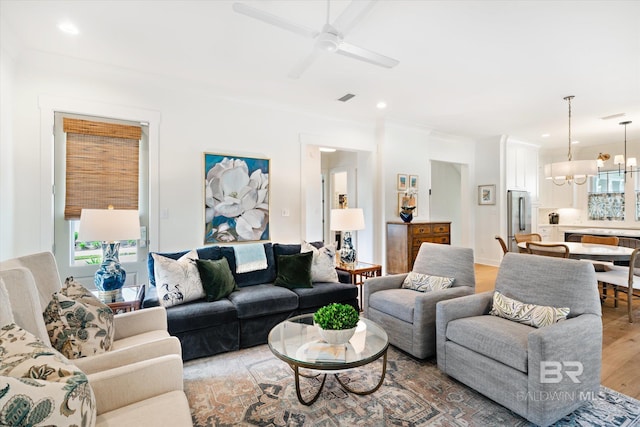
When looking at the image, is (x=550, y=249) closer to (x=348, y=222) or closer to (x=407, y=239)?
(x=407, y=239)

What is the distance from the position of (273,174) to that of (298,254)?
1.32 m

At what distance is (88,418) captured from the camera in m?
1.02

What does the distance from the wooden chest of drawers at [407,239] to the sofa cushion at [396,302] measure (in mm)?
1962

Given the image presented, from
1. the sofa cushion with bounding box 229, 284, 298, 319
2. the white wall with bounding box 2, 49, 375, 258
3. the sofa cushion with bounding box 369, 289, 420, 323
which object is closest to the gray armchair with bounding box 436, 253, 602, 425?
the sofa cushion with bounding box 369, 289, 420, 323

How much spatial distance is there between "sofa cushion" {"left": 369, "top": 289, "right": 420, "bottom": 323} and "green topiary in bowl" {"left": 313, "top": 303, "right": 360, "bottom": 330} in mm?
818

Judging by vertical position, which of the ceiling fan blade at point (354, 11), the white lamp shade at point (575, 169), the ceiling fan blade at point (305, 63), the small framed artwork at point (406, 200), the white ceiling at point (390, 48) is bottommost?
the small framed artwork at point (406, 200)

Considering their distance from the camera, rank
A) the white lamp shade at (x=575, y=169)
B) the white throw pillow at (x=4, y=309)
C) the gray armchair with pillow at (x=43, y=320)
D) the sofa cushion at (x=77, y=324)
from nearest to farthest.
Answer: the white throw pillow at (x=4, y=309) → the gray armchair with pillow at (x=43, y=320) → the sofa cushion at (x=77, y=324) → the white lamp shade at (x=575, y=169)

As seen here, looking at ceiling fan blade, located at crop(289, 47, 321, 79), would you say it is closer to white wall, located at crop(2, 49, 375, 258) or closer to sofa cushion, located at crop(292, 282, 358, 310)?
white wall, located at crop(2, 49, 375, 258)

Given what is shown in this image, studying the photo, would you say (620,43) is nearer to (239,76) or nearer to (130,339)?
(239,76)

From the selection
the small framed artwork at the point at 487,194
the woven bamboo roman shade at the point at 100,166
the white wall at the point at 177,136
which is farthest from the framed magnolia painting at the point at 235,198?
the small framed artwork at the point at 487,194

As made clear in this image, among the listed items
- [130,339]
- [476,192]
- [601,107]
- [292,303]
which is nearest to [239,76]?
[292,303]

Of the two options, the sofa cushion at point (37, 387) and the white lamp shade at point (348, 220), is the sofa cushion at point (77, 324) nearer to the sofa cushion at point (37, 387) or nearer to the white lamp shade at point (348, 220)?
the sofa cushion at point (37, 387)

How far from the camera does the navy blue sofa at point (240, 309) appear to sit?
255cm

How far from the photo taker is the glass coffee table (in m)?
1.72
